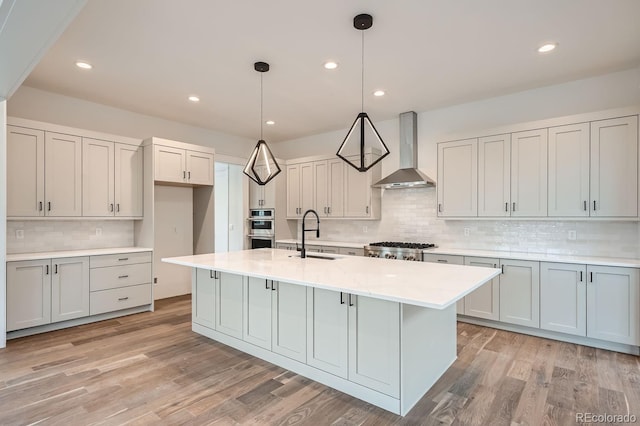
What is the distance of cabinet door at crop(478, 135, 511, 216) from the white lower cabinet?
260 cm

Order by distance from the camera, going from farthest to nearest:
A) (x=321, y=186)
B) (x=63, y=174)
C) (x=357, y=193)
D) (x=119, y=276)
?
(x=321, y=186) → (x=357, y=193) → (x=119, y=276) → (x=63, y=174)

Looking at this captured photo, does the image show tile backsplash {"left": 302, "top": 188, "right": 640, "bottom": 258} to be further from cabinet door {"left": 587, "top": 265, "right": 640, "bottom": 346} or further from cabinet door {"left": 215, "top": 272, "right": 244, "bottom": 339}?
cabinet door {"left": 215, "top": 272, "right": 244, "bottom": 339}

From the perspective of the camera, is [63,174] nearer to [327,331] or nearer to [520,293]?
[327,331]

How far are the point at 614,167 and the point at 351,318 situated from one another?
312 cm

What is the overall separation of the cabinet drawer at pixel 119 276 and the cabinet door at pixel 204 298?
124 centimetres

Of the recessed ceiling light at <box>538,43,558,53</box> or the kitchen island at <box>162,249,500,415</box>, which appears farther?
the recessed ceiling light at <box>538,43,558,53</box>

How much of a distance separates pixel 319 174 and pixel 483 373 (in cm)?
387

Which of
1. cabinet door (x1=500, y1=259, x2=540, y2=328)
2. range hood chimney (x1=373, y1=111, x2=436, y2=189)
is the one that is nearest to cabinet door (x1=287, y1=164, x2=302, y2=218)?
range hood chimney (x1=373, y1=111, x2=436, y2=189)

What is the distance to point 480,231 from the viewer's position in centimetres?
458

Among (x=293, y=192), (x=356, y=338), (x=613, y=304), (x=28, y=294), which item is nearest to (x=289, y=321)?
(x=356, y=338)

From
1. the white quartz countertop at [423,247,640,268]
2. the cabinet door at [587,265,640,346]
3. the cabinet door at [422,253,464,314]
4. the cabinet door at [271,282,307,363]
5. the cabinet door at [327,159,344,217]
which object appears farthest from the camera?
the cabinet door at [327,159,344,217]

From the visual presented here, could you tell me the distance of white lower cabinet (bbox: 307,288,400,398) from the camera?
2287 mm

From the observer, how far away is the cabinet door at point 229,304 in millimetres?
3314

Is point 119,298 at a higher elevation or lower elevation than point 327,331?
lower
